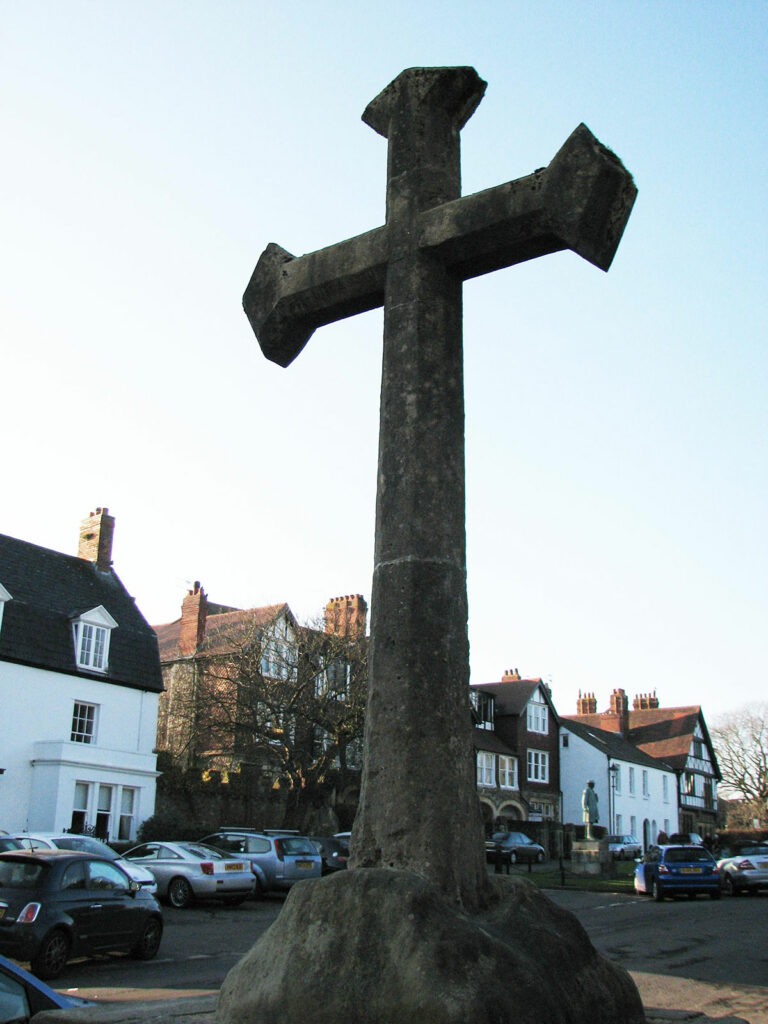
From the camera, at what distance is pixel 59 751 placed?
30.2 m

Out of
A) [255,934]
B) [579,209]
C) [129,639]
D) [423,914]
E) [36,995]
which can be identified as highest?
[129,639]

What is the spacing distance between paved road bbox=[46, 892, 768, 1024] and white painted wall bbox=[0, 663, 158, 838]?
923 cm

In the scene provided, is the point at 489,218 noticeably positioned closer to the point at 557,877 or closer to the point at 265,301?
the point at 265,301

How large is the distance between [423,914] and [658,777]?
7100 cm

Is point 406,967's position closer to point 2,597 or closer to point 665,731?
point 2,597

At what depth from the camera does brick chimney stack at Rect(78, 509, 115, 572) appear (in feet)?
126

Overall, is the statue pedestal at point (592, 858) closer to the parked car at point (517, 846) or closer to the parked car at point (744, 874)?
the parked car at point (517, 846)

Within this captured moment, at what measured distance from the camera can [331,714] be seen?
36.8m

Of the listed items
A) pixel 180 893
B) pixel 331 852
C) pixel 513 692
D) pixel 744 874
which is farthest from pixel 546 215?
pixel 513 692

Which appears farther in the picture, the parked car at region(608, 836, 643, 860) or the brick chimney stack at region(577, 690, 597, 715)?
the brick chimney stack at region(577, 690, 597, 715)

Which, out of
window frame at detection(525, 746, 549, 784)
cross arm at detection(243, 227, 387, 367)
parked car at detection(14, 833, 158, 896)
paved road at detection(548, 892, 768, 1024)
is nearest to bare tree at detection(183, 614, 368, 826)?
paved road at detection(548, 892, 768, 1024)

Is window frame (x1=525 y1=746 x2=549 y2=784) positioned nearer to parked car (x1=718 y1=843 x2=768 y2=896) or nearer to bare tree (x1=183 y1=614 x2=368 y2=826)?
bare tree (x1=183 y1=614 x2=368 y2=826)

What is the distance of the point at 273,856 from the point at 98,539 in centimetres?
1762

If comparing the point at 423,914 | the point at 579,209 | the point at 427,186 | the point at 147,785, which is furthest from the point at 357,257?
the point at 147,785
